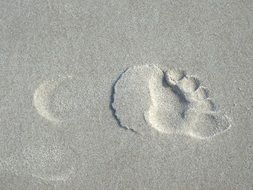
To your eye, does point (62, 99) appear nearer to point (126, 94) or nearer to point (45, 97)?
point (45, 97)

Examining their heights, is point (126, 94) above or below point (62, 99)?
above

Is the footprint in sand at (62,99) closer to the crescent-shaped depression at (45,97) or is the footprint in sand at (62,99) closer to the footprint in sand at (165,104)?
the crescent-shaped depression at (45,97)

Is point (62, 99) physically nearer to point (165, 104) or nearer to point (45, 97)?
point (45, 97)

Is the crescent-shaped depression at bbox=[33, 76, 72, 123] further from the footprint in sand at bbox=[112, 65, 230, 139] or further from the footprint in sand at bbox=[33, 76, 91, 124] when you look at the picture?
the footprint in sand at bbox=[112, 65, 230, 139]

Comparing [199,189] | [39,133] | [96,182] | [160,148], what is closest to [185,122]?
[160,148]

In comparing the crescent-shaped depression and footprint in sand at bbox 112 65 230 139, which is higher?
footprint in sand at bbox 112 65 230 139

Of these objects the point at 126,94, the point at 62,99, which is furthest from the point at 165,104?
the point at 62,99

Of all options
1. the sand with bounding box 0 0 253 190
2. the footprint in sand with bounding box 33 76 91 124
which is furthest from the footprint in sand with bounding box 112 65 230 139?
the footprint in sand with bounding box 33 76 91 124
